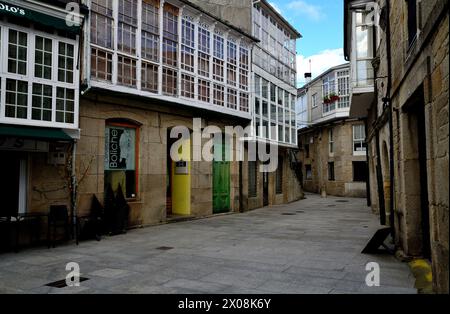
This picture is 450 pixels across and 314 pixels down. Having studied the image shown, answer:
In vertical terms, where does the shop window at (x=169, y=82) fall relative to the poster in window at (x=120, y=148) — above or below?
above

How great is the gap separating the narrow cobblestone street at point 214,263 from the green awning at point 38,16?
591 centimetres

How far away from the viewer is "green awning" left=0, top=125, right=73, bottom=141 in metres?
8.41

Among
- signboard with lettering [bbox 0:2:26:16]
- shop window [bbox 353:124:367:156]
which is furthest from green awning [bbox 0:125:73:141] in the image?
shop window [bbox 353:124:367:156]

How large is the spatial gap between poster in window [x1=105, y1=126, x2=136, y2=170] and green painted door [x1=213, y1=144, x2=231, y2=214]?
4.70m

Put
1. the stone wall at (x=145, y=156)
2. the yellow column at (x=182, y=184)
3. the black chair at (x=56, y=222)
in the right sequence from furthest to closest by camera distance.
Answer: the yellow column at (x=182, y=184)
the stone wall at (x=145, y=156)
the black chair at (x=56, y=222)

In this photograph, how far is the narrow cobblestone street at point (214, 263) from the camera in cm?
581

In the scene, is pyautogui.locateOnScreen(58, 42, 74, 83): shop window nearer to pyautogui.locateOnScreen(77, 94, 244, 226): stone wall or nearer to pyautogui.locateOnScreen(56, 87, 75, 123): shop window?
pyautogui.locateOnScreen(56, 87, 75, 123): shop window

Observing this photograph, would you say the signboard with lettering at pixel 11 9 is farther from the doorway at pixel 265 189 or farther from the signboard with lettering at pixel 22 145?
the doorway at pixel 265 189

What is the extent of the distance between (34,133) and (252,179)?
41.1 ft

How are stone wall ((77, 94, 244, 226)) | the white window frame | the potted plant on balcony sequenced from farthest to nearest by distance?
the potted plant on balcony, stone wall ((77, 94, 244, 226)), the white window frame

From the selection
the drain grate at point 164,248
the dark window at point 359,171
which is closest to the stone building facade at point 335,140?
the dark window at point 359,171

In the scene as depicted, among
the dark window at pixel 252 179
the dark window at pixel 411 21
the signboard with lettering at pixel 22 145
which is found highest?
the dark window at pixel 411 21

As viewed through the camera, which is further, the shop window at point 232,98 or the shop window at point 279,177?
the shop window at point 279,177

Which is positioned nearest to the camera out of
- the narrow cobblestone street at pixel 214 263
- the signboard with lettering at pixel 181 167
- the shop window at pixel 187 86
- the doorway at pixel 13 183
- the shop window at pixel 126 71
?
the narrow cobblestone street at pixel 214 263
